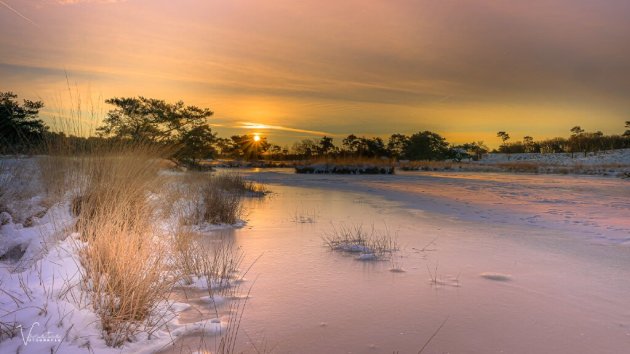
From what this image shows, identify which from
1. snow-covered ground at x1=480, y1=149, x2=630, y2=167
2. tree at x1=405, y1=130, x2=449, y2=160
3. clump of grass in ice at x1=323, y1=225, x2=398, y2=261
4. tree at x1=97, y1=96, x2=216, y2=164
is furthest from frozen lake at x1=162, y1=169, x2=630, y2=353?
tree at x1=405, y1=130, x2=449, y2=160

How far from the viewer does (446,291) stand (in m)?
4.84

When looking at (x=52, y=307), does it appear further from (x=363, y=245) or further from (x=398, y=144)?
(x=398, y=144)

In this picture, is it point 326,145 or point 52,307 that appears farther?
point 326,145

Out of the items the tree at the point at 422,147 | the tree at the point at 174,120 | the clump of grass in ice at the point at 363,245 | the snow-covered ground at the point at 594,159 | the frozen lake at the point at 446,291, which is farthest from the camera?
the tree at the point at 422,147

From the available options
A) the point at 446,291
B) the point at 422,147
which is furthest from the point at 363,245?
the point at 422,147

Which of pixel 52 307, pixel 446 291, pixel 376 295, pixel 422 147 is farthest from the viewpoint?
pixel 422 147

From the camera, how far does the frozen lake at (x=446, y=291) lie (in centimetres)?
358

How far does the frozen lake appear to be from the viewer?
3582 millimetres

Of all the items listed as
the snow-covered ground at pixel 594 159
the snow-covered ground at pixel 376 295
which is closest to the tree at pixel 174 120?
the snow-covered ground at pixel 376 295

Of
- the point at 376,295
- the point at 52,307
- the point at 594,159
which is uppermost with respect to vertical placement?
the point at 594,159

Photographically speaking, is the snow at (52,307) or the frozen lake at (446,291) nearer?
the snow at (52,307)

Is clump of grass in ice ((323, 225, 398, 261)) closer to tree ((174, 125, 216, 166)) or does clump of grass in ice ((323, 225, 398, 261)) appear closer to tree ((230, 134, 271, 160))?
tree ((174, 125, 216, 166))

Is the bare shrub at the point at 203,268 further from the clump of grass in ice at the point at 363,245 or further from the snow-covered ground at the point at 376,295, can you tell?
the clump of grass in ice at the point at 363,245

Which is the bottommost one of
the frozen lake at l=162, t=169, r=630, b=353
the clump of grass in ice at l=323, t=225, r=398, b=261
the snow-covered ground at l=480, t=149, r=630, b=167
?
the frozen lake at l=162, t=169, r=630, b=353
